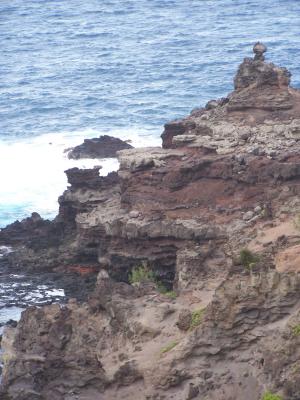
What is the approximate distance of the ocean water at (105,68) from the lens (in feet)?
252

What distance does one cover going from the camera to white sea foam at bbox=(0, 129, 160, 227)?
66.2 meters

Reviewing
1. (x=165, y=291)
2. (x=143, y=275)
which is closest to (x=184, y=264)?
(x=165, y=291)

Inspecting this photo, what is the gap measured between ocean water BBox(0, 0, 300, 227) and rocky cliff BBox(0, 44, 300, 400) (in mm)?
10643

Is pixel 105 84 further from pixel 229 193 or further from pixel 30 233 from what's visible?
pixel 229 193

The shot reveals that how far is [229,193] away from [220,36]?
60720mm

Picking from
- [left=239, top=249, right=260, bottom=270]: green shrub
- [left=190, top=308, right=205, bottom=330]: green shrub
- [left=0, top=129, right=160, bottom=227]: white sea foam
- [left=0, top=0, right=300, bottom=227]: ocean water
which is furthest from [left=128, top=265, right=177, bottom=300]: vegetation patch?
[left=0, top=0, right=300, bottom=227]: ocean water

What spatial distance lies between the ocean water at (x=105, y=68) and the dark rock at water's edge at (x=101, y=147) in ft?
2.50

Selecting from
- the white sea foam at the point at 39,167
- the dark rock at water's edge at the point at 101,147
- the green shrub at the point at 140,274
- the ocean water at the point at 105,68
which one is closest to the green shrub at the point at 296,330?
the green shrub at the point at 140,274

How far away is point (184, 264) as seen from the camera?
1758 inches

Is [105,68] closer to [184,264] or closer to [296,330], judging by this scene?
[184,264]

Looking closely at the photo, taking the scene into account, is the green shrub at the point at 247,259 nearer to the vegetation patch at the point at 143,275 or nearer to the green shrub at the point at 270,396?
the green shrub at the point at 270,396

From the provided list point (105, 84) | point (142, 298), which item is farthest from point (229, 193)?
point (105, 84)

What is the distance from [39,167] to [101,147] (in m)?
4.14

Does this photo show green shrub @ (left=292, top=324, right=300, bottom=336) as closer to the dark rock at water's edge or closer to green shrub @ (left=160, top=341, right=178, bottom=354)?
green shrub @ (left=160, top=341, right=178, bottom=354)
